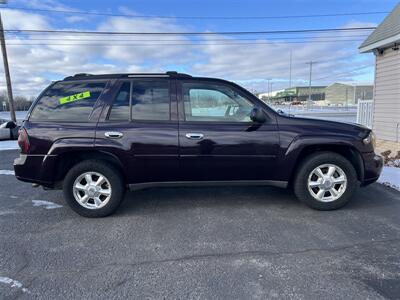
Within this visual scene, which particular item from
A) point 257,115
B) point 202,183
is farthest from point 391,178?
point 202,183

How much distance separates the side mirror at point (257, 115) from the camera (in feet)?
13.4

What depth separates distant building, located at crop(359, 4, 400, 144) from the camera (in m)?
9.36

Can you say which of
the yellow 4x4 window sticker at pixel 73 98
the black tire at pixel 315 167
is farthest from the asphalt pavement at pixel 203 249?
the yellow 4x4 window sticker at pixel 73 98

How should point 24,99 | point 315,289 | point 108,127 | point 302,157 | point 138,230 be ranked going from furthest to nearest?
point 24,99 < point 302,157 < point 108,127 < point 138,230 < point 315,289

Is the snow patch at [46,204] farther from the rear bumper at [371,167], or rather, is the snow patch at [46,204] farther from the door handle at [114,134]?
the rear bumper at [371,167]

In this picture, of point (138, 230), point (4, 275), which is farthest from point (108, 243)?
point (4, 275)

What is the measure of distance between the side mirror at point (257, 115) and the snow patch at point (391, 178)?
2.89 m

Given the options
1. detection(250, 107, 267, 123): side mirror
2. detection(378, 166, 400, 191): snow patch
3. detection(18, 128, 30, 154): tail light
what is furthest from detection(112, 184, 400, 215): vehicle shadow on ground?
detection(18, 128, 30, 154): tail light

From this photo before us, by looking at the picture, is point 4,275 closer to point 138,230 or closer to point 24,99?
point 138,230

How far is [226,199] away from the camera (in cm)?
492

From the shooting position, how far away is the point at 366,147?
4336 mm

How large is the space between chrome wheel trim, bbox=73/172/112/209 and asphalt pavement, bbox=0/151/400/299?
0.75ft

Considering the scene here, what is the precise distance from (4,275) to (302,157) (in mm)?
3590

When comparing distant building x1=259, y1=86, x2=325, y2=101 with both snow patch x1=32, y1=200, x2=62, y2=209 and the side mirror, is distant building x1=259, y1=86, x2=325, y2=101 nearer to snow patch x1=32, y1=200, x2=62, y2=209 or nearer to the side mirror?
the side mirror
